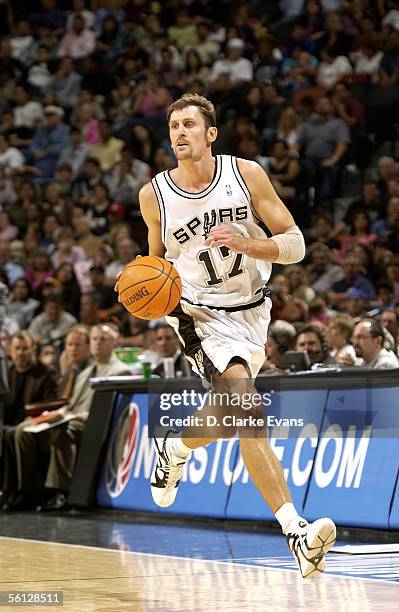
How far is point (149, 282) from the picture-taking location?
577 centimetres

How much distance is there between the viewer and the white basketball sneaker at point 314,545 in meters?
5.32

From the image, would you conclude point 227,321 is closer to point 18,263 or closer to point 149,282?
point 149,282

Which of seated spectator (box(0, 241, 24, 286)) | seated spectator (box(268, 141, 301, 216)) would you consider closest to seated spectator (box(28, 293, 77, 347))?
seated spectator (box(0, 241, 24, 286))

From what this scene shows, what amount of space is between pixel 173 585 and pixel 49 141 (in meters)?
13.6

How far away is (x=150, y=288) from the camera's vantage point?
5.75 m

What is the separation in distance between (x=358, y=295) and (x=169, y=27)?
8.97 meters

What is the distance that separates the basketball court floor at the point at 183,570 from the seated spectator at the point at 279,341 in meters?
1.76

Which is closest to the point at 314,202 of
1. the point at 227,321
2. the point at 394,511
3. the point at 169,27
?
the point at 169,27

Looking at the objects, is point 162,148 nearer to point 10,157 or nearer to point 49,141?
point 49,141

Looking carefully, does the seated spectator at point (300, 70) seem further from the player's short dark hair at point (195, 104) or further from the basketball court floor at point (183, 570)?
the player's short dark hair at point (195, 104)

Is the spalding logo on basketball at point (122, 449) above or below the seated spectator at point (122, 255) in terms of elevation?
below

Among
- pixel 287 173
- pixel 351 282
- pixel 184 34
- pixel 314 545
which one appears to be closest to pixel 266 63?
pixel 184 34

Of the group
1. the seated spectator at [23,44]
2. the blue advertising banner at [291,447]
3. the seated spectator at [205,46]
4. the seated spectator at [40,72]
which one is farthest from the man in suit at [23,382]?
the seated spectator at [23,44]

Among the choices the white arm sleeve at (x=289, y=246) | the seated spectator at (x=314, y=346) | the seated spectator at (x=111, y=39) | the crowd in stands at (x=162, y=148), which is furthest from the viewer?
the seated spectator at (x=111, y=39)
